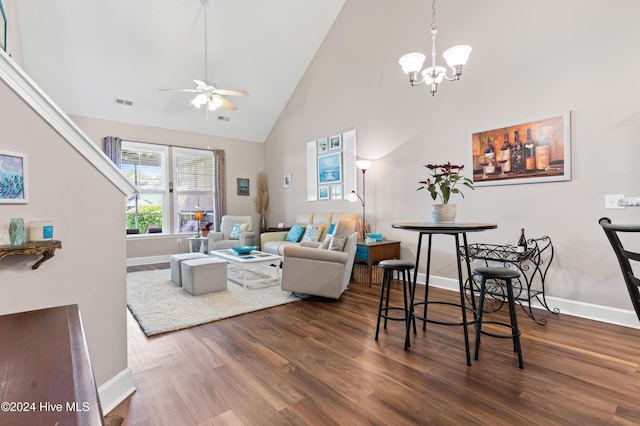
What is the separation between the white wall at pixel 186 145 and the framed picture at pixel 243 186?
0.27 feet

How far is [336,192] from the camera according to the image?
5965 mm

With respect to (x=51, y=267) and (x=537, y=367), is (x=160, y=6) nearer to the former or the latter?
(x=51, y=267)

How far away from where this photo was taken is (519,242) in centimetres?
344

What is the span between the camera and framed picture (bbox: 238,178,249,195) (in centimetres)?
772

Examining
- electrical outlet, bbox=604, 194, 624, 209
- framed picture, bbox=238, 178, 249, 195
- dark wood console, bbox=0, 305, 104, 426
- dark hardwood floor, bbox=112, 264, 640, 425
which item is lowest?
dark hardwood floor, bbox=112, 264, 640, 425

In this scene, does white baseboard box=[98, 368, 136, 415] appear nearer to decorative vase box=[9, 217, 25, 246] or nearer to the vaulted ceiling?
decorative vase box=[9, 217, 25, 246]

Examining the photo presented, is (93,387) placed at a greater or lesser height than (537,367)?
greater

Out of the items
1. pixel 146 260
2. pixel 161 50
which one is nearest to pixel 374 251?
pixel 146 260

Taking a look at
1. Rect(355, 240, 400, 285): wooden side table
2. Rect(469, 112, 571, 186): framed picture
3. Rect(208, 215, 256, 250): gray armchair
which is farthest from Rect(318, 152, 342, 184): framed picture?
Rect(469, 112, 571, 186): framed picture

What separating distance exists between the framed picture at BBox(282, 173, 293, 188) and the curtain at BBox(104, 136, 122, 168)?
3.31 metres

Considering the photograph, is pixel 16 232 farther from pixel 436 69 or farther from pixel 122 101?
pixel 122 101

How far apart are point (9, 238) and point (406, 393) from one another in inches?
84.9

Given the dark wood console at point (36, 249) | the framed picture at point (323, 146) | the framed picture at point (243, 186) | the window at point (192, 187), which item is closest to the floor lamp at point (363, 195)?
the framed picture at point (323, 146)

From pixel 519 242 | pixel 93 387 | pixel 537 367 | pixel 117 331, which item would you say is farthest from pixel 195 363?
pixel 519 242
